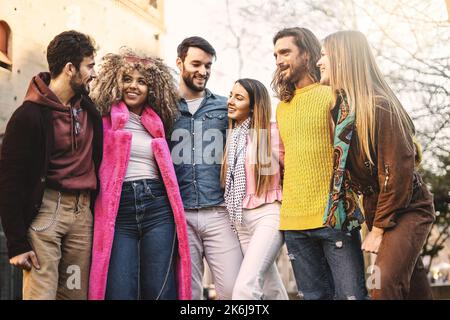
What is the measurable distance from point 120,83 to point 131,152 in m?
0.43

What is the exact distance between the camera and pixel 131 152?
336 centimetres

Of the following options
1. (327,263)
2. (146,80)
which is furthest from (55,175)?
(327,263)

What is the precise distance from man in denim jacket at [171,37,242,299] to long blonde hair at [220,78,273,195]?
93mm

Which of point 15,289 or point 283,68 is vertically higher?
point 283,68

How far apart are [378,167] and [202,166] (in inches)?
44.9

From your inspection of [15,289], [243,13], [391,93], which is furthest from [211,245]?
[15,289]

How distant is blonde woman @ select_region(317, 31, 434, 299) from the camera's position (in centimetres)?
269

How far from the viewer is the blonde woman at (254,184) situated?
10.4 feet

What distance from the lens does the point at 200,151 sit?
3562mm

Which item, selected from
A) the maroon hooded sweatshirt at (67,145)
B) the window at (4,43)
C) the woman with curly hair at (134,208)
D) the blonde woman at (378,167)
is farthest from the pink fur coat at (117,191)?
the window at (4,43)

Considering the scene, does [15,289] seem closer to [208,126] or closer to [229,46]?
[229,46]

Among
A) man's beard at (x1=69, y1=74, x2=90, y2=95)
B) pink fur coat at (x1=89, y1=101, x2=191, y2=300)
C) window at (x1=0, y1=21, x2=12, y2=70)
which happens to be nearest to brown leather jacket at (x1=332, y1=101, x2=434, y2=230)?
Result: pink fur coat at (x1=89, y1=101, x2=191, y2=300)

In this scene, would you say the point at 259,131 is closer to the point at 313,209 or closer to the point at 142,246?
the point at 313,209

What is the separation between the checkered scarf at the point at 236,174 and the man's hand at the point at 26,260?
1.09 metres
